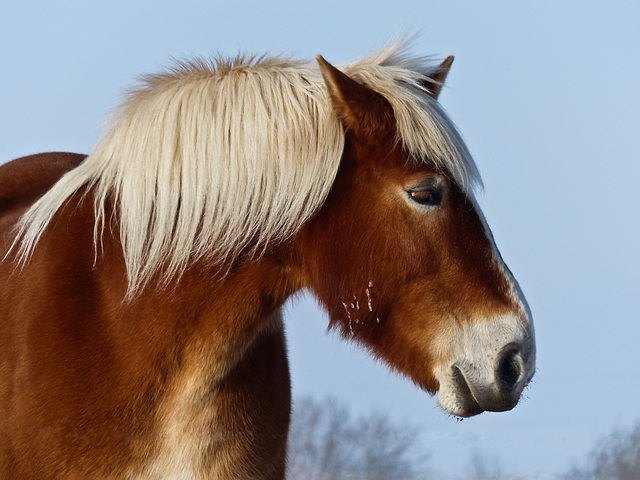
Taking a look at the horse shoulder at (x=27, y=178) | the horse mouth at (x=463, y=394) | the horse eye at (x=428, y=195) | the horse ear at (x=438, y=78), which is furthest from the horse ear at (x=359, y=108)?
the horse shoulder at (x=27, y=178)

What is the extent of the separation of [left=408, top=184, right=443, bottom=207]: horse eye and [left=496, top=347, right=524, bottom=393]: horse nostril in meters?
0.61

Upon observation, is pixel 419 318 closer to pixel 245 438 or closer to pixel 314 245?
pixel 314 245

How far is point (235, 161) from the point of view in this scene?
10.7ft

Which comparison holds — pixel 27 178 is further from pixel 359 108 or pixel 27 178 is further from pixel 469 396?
pixel 469 396

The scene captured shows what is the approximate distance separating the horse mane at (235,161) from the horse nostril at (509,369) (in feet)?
2.14

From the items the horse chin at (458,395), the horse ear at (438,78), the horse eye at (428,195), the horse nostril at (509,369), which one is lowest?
the horse chin at (458,395)

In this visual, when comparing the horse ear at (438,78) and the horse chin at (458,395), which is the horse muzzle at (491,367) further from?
the horse ear at (438,78)

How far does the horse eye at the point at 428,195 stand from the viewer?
319 cm

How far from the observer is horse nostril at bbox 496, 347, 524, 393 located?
10.2ft

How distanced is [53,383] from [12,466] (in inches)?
14.6

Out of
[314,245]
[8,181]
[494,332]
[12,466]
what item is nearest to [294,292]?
[314,245]

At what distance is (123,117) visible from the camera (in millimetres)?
3535

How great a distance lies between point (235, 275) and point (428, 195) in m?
0.81

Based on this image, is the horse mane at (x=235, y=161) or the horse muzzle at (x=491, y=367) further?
the horse mane at (x=235, y=161)
